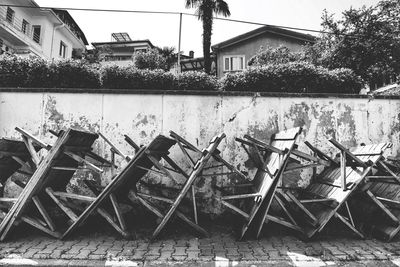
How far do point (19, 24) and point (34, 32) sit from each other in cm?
172

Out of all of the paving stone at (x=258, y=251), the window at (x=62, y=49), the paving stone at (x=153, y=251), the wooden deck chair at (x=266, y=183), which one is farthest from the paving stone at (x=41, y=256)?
the window at (x=62, y=49)

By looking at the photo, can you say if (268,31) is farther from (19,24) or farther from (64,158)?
(19,24)

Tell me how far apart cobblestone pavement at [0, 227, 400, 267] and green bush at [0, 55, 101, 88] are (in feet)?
12.4

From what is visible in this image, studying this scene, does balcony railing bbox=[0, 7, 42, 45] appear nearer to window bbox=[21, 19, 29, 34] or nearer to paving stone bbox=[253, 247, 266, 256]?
window bbox=[21, 19, 29, 34]

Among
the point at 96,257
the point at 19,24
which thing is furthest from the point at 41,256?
the point at 19,24

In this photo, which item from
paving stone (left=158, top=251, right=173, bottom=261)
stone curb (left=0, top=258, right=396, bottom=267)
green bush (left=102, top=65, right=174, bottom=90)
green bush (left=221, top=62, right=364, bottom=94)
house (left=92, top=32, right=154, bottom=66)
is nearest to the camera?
stone curb (left=0, top=258, right=396, bottom=267)

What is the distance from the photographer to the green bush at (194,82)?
727cm

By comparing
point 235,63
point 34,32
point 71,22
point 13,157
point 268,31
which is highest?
point 71,22

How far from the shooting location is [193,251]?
4.20 metres

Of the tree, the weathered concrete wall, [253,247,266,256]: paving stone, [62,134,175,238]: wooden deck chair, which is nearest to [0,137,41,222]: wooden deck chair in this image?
the weathered concrete wall

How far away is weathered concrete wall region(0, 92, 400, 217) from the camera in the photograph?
6.31 metres

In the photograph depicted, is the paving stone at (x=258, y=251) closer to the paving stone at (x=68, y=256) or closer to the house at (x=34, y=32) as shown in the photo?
the paving stone at (x=68, y=256)

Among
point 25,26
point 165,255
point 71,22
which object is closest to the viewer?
point 165,255

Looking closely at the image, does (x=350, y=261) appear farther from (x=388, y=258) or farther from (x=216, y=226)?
(x=216, y=226)
